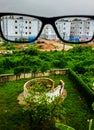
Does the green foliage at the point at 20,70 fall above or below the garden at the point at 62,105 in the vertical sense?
above

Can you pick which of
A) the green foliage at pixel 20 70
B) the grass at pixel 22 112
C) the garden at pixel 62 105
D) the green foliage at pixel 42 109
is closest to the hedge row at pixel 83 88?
the garden at pixel 62 105

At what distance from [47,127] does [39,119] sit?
3.05ft

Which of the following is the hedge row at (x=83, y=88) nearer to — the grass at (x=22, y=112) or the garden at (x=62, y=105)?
the garden at (x=62, y=105)

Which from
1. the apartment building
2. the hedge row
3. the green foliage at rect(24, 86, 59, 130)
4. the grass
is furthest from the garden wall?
the apartment building

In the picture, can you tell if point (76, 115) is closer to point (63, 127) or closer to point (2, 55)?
point (63, 127)

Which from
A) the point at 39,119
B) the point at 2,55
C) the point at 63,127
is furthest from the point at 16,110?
the point at 2,55

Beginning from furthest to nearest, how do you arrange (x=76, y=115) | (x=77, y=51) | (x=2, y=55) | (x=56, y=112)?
1. (x=77, y=51)
2. (x=2, y=55)
3. (x=76, y=115)
4. (x=56, y=112)

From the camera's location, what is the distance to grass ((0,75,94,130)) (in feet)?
40.5

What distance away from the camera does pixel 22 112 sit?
13758 mm

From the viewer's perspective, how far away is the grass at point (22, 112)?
1234cm

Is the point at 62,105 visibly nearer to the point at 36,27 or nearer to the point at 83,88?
the point at 83,88

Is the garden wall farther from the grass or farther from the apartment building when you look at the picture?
the apartment building

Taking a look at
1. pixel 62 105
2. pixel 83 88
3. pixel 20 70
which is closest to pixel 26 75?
pixel 20 70

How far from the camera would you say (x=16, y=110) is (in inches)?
562
